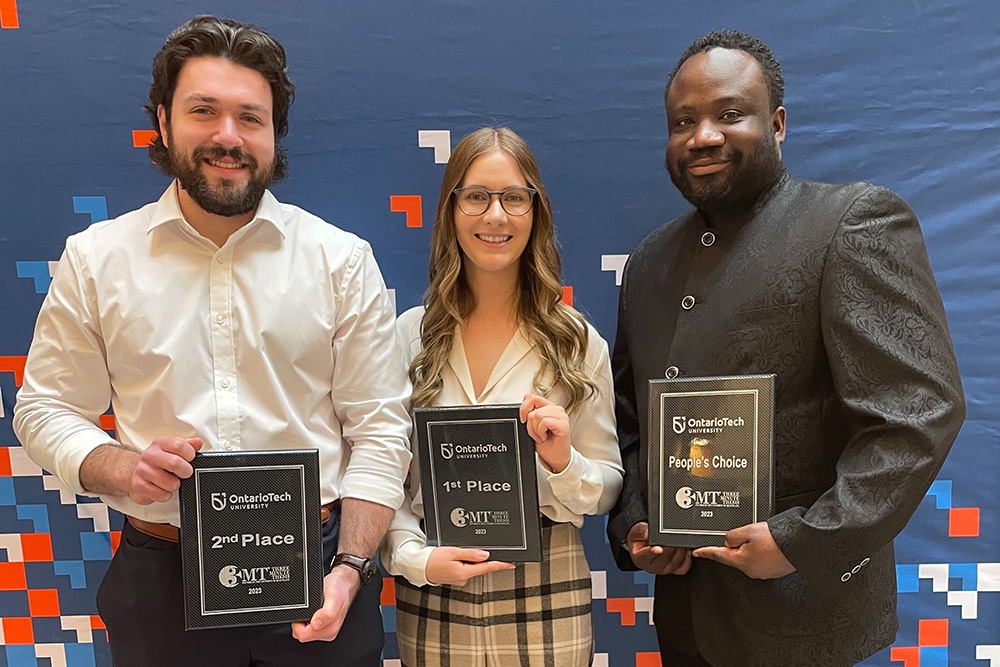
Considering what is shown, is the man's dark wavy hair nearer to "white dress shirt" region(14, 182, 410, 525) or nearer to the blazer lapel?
"white dress shirt" region(14, 182, 410, 525)

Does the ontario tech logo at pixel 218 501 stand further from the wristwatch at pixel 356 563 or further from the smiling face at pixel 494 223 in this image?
the smiling face at pixel 494 223

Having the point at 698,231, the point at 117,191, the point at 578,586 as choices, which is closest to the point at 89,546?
the point at 117,191

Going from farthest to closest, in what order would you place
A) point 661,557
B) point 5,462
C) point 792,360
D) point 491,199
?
1. point 5,462
2. point 491,199
3. point 661,557
4. point 792,360

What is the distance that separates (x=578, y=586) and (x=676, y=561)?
22 centimetres

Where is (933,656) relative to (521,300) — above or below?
below

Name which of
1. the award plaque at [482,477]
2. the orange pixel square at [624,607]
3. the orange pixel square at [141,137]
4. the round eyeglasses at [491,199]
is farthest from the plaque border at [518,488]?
the orange pixel square at [141,137]

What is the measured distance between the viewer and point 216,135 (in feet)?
4.66

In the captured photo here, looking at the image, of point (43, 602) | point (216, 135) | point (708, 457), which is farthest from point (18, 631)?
point (708, 457)

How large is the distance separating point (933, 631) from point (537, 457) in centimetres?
149

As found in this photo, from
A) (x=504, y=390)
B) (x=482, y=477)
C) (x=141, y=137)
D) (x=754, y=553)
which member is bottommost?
(x=754, y=553)

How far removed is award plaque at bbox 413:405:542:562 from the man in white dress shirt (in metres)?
0.13

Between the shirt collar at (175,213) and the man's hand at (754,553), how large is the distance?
1049 millimetres

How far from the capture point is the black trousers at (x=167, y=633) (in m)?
1.43

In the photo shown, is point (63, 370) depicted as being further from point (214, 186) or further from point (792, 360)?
point (792, 360)
